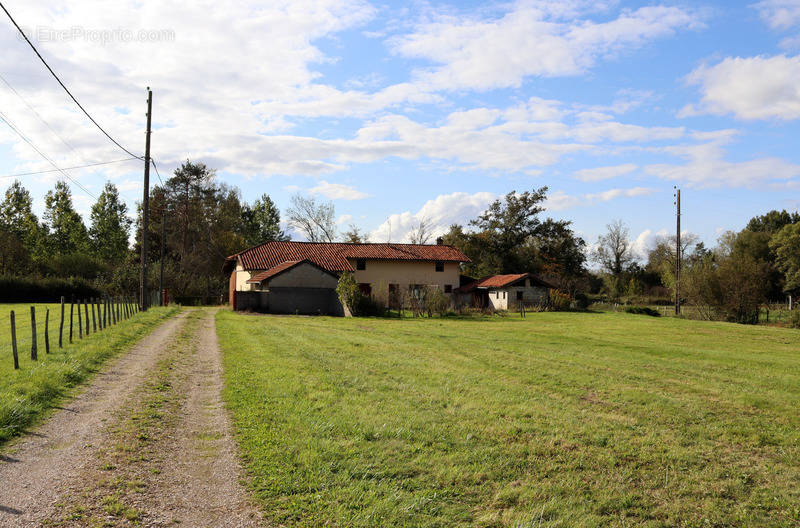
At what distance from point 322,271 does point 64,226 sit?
49.1 metres

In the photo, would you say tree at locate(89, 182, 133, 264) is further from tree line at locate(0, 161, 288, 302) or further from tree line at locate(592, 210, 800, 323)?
tree line at locate(592, 210, 800, 323)

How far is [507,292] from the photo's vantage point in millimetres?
55250

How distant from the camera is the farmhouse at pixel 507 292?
181 feet

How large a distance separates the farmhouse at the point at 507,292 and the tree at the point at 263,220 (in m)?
34.5

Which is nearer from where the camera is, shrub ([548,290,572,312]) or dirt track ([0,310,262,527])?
dirt track ([0,310,262,527])

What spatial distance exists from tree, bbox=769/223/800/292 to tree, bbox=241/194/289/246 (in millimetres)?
61611

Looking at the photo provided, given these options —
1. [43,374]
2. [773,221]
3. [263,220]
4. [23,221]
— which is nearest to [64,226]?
[23,221]

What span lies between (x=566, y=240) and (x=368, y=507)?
234 ft

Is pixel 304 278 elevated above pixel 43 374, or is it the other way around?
pixel 304 278

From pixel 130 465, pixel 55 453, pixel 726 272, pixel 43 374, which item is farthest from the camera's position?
pixel 726 272

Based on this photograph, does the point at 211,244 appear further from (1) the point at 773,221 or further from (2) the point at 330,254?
(1) the point at 773,221

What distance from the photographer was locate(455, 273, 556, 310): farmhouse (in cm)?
5516

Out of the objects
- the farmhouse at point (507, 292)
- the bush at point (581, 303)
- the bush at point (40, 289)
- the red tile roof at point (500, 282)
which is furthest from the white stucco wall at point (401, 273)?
the bush at point (40, 289)

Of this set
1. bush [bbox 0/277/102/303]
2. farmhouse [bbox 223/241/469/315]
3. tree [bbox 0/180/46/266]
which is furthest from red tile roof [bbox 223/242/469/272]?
tree [bbox 0/180/46/266]
